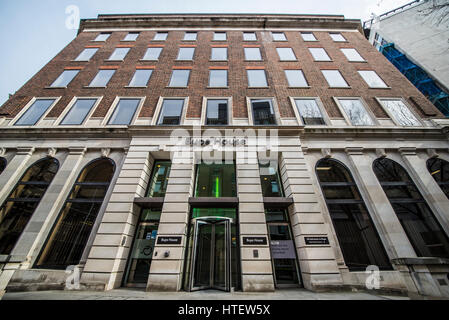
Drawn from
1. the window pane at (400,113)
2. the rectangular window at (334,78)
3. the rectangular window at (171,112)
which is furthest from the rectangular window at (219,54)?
the window pane at (400,113)

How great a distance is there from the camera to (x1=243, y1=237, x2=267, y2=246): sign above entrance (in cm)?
701

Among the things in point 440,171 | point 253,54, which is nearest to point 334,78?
point 253,54

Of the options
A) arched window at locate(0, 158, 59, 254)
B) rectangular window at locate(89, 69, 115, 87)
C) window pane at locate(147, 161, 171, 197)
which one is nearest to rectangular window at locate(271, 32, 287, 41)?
rectangular window at locate(89, 69, 115, 87)

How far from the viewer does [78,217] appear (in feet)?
26.9

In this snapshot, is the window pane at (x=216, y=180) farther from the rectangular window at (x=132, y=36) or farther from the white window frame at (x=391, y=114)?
the rectangular window at (x=132, y=36)

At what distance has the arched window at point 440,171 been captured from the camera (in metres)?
8.77

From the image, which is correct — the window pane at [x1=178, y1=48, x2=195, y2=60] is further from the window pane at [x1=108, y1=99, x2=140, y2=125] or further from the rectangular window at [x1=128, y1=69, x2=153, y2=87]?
the window pane at [x1=108, y1=99, x2=140, y2=125]

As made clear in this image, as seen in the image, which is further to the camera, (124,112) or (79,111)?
(79,111)

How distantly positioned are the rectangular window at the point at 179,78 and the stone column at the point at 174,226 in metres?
6.61

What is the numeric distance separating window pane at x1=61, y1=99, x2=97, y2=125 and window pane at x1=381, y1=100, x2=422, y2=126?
19.8m

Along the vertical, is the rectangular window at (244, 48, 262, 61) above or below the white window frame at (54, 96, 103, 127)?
above

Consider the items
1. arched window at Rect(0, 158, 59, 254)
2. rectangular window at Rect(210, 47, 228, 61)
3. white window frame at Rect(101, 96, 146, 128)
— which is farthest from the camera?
rectangular window at Rect(210, 47, 228, 61)

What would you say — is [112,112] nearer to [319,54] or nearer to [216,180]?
[216,180]

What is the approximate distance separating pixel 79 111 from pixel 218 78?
9.86 metres
